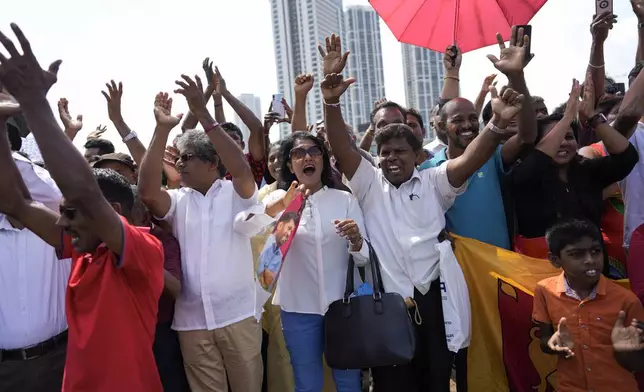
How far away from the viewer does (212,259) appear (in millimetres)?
3361

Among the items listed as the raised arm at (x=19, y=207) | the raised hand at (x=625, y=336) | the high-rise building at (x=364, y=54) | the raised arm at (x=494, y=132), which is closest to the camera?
the raised arm at (x=19, y=207)

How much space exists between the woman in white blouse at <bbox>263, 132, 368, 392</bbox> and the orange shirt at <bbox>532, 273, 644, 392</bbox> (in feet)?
4.05

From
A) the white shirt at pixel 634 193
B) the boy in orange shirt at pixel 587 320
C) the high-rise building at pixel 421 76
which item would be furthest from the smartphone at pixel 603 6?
the high-rise building at pixel 421 76

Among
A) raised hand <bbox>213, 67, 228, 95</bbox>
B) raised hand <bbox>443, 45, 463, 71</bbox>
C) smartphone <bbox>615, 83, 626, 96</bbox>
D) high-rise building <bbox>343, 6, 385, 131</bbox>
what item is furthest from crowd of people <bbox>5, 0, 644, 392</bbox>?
high-rise building <bbox>343, 6, 385, 131</bbox>

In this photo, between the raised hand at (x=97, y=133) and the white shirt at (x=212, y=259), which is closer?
the white shirt at (x=212, y=259)

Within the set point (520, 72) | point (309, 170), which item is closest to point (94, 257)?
point (309, 170)

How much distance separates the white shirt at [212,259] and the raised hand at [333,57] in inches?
38.5

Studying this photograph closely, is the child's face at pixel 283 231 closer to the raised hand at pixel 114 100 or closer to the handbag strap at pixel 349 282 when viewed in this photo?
the handbag strap at pixel 349 282

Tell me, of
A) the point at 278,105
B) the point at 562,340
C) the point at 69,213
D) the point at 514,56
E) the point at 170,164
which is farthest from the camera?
the point at 278,105

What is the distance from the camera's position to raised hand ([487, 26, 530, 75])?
11.3ft

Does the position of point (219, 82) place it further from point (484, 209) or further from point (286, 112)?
point (484, 209)

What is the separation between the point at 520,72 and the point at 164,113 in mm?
2306

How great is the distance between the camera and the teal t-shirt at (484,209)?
359 cm

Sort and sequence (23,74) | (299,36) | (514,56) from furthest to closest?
(299,36) < (514,56) < (23,74)
